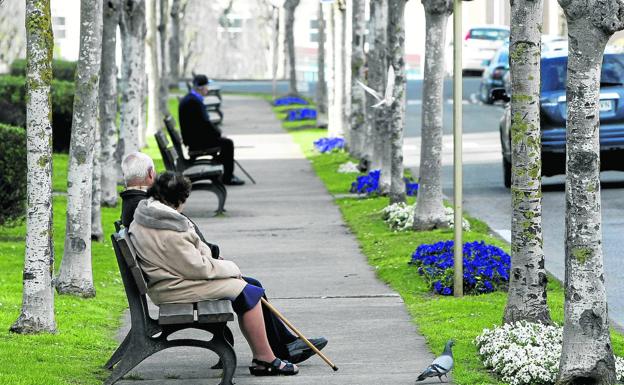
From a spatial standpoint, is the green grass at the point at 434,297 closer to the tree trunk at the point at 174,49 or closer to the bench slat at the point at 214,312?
the bench slat at the point at 214,312

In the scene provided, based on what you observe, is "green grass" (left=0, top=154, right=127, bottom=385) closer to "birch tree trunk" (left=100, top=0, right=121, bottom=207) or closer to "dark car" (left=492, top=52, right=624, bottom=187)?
"birch tree trunk" (left=100, top=0, right=121, bottom=207)

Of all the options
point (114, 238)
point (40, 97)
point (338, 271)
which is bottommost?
point (338, 271)

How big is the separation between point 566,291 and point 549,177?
45.4 ft

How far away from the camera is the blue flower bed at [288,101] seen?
→ 49.0 m

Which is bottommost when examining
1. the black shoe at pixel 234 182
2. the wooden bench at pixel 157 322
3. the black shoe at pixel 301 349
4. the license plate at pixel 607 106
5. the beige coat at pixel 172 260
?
the black shoe at pixel 234 182

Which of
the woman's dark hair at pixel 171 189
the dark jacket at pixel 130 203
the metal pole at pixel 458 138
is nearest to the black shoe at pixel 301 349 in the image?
the woman's dark hair at pixel 171 189

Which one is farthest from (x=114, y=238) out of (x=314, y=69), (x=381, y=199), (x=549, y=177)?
(x=314, y=69)

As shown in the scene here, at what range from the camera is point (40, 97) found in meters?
9.91

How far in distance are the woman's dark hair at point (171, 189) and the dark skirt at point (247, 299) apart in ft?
2.09

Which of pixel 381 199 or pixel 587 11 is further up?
pixel 587 11

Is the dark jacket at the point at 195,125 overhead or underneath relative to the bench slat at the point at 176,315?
overhead

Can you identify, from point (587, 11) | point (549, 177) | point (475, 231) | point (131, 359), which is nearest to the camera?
point (587, 11)

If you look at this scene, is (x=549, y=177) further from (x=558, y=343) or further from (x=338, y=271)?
(x=558, y=343)

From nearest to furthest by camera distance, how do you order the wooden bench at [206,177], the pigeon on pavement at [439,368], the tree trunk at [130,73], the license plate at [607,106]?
the pigeon on pavement at [439,368], the wooden bench at [206,177], the license plate at [607,106], the tree trunk at [130,73]
